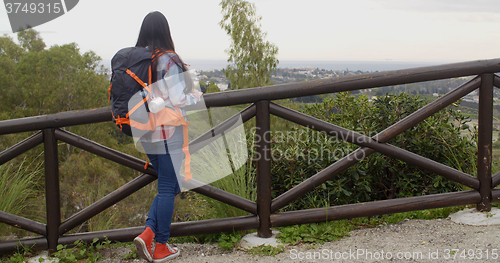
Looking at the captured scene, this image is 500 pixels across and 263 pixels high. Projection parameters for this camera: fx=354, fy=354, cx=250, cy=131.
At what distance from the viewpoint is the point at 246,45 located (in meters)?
20.3

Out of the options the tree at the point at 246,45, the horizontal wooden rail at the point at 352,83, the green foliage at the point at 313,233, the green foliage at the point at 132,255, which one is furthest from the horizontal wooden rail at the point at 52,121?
the tree at the point at 246,45

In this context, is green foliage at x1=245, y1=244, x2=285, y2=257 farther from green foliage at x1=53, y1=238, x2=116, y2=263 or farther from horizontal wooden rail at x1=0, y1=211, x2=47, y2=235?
horizontal wooden rail at x1=0, y1=211, x2=47, y2=235

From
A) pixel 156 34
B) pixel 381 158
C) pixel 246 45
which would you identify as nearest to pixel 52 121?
pixel 156 34

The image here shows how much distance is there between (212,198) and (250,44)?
61.8ft

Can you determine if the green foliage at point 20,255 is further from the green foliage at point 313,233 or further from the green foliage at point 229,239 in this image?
the green foliage at point 313,233

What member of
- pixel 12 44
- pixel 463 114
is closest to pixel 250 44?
pixel 463 114

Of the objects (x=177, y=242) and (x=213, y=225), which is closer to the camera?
(x=213, y=225)

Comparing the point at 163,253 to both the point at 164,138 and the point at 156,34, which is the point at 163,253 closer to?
the point at 164,138

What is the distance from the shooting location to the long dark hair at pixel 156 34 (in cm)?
177

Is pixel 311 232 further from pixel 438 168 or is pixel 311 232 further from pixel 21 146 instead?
pixel 21 146

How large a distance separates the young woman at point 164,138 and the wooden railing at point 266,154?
0.24 meters

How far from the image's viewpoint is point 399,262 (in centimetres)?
187

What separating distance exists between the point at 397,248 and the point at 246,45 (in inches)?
753

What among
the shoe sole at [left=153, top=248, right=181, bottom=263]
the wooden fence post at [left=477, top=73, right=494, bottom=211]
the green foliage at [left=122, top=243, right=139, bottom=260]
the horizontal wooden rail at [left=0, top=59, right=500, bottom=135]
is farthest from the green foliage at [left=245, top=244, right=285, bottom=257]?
the wooden fence post at [left=477, top=73, right=494, bottom=211]
